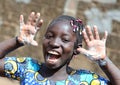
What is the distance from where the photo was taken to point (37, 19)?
3.21 metres

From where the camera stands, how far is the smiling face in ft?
10.1

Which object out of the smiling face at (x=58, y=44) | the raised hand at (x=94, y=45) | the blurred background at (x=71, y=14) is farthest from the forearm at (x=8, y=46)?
the blurred background at (x=71, y=14)

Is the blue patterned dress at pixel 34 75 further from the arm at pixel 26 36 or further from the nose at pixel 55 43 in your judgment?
the nose at pixel 55 43

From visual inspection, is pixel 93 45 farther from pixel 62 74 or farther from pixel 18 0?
pixel 18 0

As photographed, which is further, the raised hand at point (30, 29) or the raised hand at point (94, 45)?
the raised hand at point (30, 29)

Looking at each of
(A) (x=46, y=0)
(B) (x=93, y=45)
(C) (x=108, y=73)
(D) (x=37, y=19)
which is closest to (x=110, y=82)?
(C) (x=108, y=73)

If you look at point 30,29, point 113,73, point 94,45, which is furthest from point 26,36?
point 113,73

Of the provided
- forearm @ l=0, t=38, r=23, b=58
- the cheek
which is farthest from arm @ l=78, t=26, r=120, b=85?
forearm @ l=0, t=38, r=23, b=58

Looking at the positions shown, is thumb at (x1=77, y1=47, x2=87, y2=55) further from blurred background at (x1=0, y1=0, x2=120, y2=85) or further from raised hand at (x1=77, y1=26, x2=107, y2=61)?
blurred background at (x1=0, y1=0, x2=120, y2=85)

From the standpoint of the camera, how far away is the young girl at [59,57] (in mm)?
3078

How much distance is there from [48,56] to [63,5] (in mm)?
4566

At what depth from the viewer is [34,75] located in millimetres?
3133

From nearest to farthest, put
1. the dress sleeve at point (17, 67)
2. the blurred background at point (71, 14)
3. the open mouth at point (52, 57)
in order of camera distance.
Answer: the open mouth at point (52, 57) → the dress sleeve at point (17, 67) → the blurred background at point (71, 14)

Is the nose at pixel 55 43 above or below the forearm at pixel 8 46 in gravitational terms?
above
